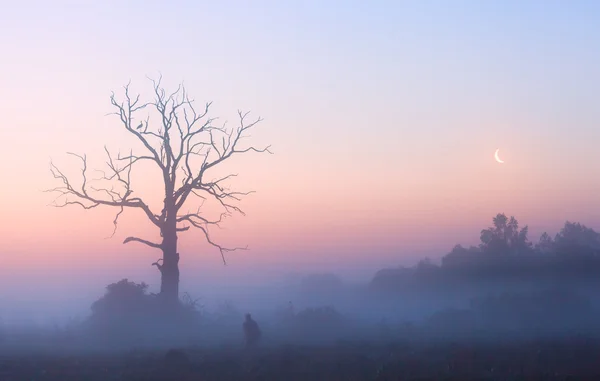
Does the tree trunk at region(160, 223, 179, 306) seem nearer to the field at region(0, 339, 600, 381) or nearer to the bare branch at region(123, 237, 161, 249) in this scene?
the bare branch at region(123, 237, 161, 249)

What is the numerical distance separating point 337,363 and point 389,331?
A: 13.5m

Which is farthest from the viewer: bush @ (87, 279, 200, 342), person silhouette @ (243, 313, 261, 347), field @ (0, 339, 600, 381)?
bush @ (87, 279, 200, 342)

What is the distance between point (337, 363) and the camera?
64.6 feet

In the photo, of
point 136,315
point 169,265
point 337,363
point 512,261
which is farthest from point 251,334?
point 512,261

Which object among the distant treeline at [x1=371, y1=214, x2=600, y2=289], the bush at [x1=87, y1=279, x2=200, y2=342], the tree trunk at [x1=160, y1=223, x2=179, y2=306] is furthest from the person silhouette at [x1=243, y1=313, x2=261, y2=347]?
the distant treeline at [x1=371, y1=214, x2=600, y2=289]

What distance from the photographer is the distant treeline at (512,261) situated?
45.3 m

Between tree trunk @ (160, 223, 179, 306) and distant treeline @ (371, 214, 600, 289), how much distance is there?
70.4 ft

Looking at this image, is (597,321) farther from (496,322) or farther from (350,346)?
(350,346)

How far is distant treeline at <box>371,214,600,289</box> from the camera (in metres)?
45.3

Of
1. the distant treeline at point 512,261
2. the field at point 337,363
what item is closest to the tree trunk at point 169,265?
the field at point 337,363

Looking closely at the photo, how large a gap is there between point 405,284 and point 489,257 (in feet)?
23.8

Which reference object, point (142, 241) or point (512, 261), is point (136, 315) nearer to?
point (142, 241)

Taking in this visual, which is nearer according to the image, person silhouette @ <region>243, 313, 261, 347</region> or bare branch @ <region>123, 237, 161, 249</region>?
person silhouette @ <region>243, 313, 261, 347</region>

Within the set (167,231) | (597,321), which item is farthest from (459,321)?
(167,231)
